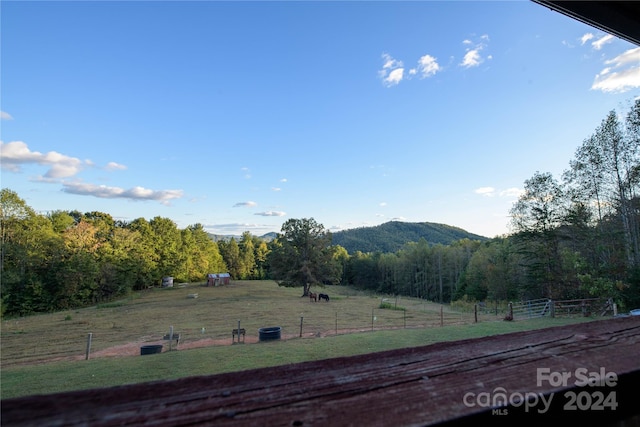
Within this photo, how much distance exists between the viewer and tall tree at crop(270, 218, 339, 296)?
37.0 meters

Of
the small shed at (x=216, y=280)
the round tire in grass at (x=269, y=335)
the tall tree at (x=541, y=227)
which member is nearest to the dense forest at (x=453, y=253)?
the tall tree at (x=541, y=227)

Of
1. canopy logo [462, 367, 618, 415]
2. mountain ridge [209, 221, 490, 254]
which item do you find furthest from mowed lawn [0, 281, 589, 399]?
mountain ridge [209, 221, 490, 254]

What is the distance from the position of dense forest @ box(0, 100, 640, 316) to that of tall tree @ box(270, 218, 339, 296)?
365mm

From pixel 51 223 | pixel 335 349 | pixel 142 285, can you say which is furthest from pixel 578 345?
pixel 142 285

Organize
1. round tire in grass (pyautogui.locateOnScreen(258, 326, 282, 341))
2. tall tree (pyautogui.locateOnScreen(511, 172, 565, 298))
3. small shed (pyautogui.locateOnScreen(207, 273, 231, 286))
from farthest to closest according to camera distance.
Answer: small shed (pyautogui.locateOnScreen(207, 273, 231, 286)) < tall tree (pyautogui.locateOnScreen(511, 172, 565, 298)) < round tire in grass (pyautogui.locateOnScreen(258, 326, 282, 341))

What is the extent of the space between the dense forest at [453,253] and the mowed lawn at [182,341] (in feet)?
21.1

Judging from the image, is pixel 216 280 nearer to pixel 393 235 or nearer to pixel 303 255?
pixel 303 255

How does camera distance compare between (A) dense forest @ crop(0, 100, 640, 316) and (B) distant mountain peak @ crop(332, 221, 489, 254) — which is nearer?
(A) dense forest @ crop(0, 100, 640, 316)

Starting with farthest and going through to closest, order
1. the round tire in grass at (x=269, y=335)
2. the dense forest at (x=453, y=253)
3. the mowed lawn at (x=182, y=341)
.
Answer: the dense forest at (x=453, y=253)
the round tire in grass at (x=269, y=335)
the mowed lawn at (x=182, y=341)

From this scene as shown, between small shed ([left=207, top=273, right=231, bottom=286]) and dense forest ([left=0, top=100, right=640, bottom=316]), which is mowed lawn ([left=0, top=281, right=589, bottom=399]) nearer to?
dense forest ([left=0, top=100, right=640, bottom=316])

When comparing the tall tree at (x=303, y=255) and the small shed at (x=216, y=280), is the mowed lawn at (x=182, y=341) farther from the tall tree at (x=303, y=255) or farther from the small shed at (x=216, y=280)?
the small shed at (x=216, y=280)

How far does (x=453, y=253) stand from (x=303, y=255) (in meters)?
27.3

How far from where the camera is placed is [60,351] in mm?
13047

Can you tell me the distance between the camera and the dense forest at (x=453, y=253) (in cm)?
1661
